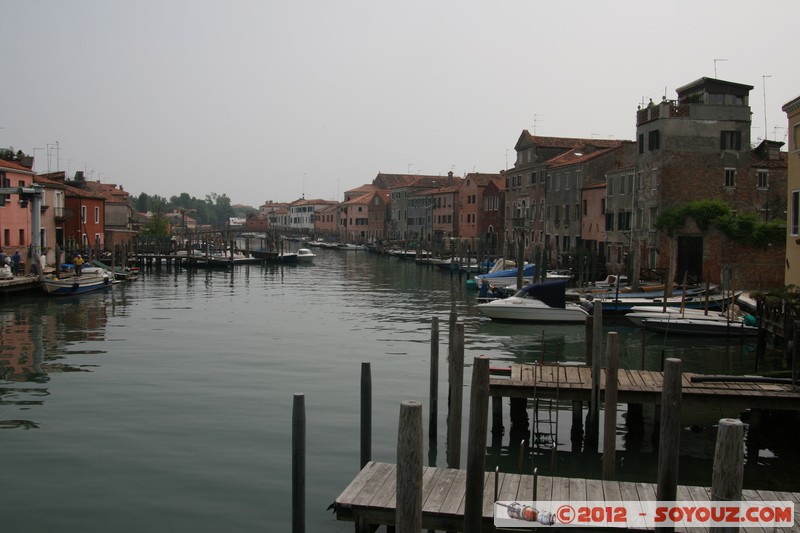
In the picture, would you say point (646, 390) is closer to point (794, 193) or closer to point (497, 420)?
point (497, 420)

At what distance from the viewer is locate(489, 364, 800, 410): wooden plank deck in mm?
12336

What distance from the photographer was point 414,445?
597cm

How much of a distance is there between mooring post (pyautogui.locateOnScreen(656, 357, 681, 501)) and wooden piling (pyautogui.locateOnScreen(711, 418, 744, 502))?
1.76 m

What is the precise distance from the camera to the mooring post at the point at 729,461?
5.56 m

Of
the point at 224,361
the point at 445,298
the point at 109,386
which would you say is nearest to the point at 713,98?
the point at 445,298

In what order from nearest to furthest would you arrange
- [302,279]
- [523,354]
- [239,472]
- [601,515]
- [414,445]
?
[414,445], [601,515], [239,472], [523,354], [302,279]

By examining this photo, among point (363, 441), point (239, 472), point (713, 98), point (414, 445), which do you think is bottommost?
point (239, 472)

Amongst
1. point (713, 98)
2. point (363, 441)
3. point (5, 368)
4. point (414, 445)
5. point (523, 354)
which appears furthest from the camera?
point (713, 98)

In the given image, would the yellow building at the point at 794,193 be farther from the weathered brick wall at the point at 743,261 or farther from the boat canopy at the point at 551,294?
the weathered brick wall at the point at 743,261

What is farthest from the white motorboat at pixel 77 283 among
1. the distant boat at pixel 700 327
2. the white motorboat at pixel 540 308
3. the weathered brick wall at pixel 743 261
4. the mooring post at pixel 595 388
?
the mooring post at pixel 595 388

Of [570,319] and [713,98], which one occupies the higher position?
[713,98]

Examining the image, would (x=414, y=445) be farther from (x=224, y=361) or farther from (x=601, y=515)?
(x=224, y=361)

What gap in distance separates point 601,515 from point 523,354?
1439cm

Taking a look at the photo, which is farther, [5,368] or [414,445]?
[5,368]
